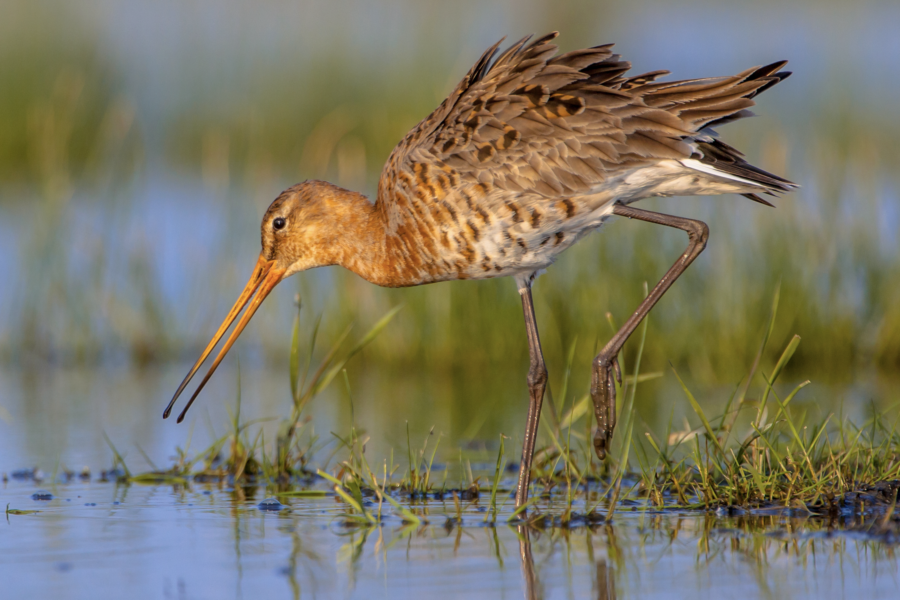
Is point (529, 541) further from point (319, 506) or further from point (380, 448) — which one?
point (380, 448)

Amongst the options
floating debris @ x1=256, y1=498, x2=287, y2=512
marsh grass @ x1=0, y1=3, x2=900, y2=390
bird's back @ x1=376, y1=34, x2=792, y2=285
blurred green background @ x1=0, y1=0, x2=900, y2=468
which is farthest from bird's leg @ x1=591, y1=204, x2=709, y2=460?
marsh grass @ x1=0, y1=3, x2=900, y2=390

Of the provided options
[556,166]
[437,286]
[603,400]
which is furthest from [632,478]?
[437,286]

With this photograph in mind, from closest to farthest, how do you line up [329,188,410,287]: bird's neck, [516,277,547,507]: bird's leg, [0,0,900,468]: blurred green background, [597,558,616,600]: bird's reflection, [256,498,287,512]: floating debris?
[597,558,616,600]: bird's reflection < [256,498,287,512]: floating debris < [516,277,547,507]: bird's leg < [329,188,410,287]: bird's neck < [0,0,900,468]: blurred green background

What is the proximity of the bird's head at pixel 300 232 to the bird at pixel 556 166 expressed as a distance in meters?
0.47

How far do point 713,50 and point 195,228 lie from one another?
9.21 m

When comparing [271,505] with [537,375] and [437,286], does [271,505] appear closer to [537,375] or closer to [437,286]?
[537,375]

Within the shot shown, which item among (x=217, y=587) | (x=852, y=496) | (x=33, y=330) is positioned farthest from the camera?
(x=33, y=330)

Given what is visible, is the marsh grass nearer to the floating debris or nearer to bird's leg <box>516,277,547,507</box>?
bird's leg <box>516,277,547,507</box>

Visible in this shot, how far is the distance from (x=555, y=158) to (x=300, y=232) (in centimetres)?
138

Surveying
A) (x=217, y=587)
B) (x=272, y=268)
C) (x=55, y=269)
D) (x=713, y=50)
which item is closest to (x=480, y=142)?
(x=272, y=268)

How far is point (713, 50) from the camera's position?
17.0 m

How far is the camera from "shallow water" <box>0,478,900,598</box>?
3350mm

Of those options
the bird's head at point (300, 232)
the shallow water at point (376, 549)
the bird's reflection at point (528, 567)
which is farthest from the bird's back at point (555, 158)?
the bird's reflection at point (528, 567)

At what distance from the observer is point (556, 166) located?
469cm
